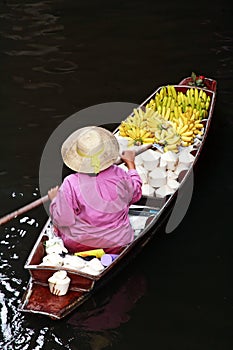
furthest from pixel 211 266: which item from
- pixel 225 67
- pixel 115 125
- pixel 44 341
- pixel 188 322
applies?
pixel 225 67

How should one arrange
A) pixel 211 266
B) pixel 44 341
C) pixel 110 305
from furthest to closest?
pixel 211 266 < pixel 110 305 < pixel 44 341

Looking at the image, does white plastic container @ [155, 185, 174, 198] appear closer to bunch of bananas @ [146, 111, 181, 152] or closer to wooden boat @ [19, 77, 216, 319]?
wooden boat @ [19, 77, 216, 319]

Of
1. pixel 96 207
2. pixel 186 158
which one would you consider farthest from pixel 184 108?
pixel 96 207

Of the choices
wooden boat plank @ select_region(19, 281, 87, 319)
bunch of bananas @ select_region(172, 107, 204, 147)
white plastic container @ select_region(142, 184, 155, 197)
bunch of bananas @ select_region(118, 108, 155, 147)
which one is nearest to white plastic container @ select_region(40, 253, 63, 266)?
wooden boat plank @ select_region(19, 281, 87, 319)

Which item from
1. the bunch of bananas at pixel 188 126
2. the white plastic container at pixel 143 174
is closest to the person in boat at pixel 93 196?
the white plastic container at pixel 143 174

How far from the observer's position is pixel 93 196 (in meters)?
4.62

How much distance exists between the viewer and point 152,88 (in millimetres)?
8195

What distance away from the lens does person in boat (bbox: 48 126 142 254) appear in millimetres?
4574

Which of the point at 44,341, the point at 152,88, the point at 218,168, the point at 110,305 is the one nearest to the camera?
the point at 44,341

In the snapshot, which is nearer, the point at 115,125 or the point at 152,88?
the point at 115,125

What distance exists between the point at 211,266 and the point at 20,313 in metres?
1.59

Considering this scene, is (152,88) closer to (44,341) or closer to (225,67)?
(225,67)

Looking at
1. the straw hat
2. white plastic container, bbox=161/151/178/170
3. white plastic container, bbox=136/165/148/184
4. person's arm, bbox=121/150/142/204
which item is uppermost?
the straw hat

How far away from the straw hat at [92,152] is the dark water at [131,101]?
3.38 feet
